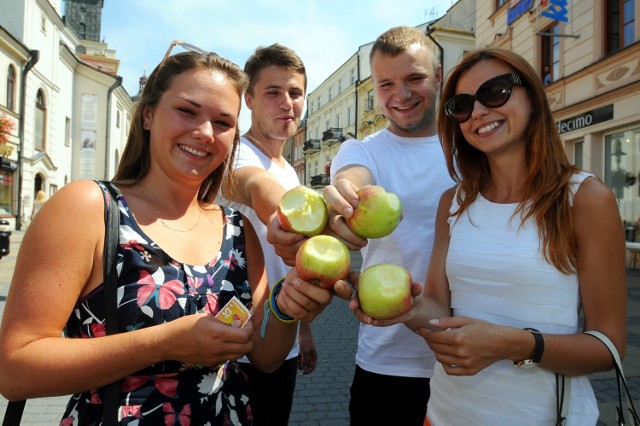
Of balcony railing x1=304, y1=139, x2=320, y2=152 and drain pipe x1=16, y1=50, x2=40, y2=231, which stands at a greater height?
balcony railing x1=304, y1=139, x2=320, y2=152

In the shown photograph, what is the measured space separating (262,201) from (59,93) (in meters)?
29.8

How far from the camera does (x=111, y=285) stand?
143cm

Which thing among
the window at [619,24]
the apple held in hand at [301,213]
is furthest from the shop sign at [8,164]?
the window at [619,24]

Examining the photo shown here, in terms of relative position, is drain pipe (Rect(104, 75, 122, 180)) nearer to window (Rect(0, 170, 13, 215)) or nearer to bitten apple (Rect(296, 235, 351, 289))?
window (Rect(0, 170, 13, 215))

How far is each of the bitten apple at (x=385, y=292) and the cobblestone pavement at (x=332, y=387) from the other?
9.88 feet

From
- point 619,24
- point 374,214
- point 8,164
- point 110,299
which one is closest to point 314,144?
point 8,164

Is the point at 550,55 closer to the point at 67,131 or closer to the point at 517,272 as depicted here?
the point at 517,272

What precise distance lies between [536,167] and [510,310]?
605mm

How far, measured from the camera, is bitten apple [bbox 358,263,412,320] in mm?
1445

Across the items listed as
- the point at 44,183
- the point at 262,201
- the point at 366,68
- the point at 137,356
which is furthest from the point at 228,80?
the point at 366,68

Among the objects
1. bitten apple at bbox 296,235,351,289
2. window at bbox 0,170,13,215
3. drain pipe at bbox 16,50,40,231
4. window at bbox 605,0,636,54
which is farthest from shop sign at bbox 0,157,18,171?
window at bbox 605,0,636,54

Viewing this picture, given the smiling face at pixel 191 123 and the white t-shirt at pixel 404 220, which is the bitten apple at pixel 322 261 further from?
the white t-shirt at pixel 404 220

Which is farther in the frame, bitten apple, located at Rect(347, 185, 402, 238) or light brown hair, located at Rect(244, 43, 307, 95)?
light brown hair, located at Rect(244, 43, 307, 95)

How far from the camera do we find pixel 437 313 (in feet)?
6.07
